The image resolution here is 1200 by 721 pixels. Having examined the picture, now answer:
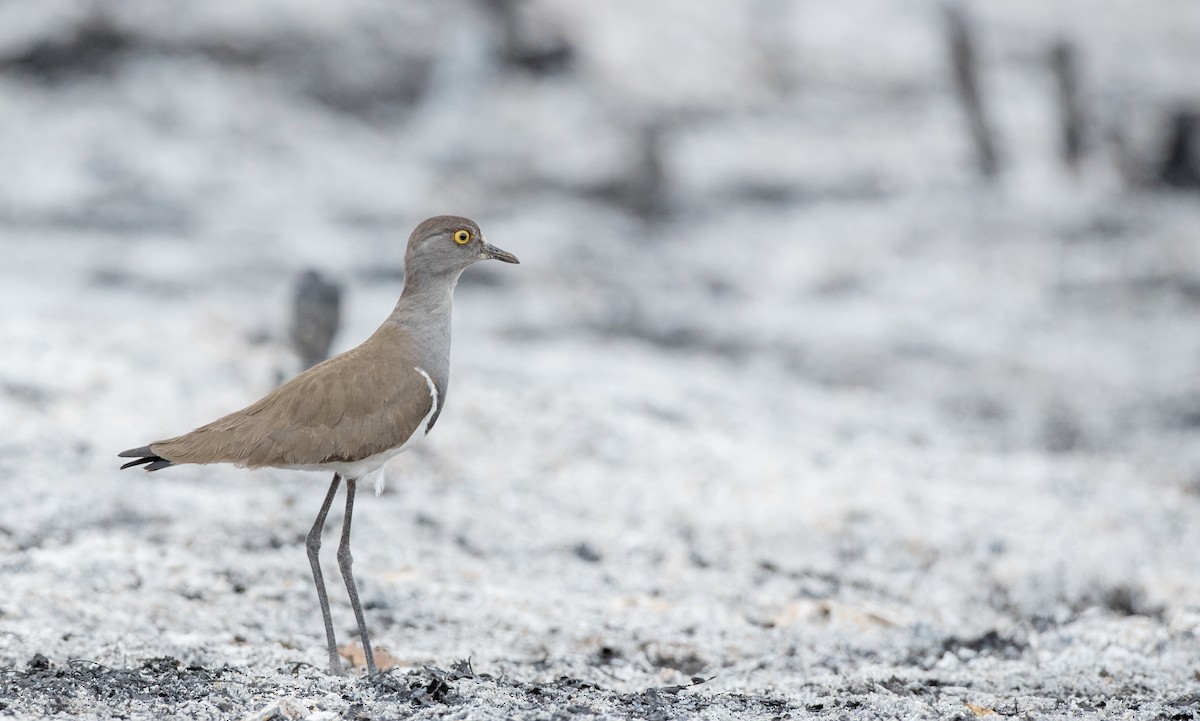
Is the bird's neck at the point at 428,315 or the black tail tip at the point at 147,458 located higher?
the bird's neck at the point at 428,315

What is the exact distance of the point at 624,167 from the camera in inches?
647

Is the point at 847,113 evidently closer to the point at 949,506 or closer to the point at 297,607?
the point at 949,506

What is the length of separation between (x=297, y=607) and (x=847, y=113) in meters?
14.5

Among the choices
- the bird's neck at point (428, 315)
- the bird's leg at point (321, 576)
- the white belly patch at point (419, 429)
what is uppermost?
the bird's neck at point (428, 315)

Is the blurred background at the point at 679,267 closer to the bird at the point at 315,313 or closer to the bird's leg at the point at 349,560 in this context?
the bird at the point at 315,313

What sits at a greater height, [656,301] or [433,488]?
[656,301]

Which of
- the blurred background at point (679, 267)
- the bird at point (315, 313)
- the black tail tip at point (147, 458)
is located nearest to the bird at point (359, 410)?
the black tail tip at point (147, 458)

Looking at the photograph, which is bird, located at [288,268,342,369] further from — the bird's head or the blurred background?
the bird's head

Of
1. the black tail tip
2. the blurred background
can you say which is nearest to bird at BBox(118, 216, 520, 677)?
the black tail tip

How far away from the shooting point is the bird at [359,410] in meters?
4.71

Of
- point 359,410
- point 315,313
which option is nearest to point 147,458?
point 359,410

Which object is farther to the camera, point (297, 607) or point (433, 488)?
point (433, 488)

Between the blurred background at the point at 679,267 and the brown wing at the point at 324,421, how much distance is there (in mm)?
1256

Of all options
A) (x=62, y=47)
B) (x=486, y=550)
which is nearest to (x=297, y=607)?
(x=486, y=550)
